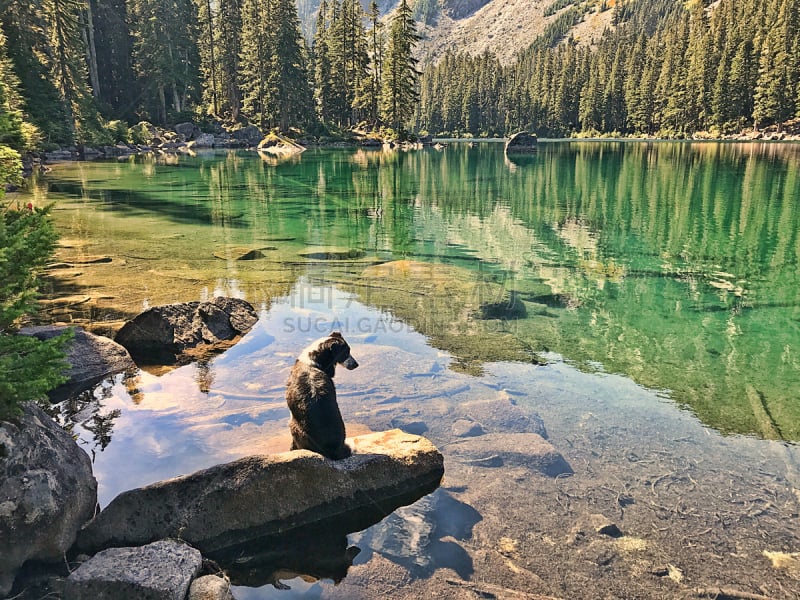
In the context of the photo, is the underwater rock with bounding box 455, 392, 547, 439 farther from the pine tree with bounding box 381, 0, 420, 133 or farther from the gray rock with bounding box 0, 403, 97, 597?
the pine tree with bounding box 381, 0, 420, 133

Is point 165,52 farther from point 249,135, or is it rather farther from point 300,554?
point 300,554

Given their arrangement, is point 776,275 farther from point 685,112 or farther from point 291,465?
point 685,112

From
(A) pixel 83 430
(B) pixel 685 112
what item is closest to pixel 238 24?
(B) pixel 685 112

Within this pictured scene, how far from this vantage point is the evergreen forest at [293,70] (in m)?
52.8

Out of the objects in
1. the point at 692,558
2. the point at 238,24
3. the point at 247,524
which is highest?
the point at 238,24

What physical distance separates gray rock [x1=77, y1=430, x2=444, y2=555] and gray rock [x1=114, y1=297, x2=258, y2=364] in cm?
474

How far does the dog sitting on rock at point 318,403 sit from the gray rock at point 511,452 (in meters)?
→ 1.66

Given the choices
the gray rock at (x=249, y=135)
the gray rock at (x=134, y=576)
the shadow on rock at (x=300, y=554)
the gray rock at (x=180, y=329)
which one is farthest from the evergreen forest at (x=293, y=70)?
the gray rock at (x=134, y=576)

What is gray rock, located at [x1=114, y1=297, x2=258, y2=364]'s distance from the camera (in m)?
9.66

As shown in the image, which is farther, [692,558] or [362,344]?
[362,344]

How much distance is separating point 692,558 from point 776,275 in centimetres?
1346

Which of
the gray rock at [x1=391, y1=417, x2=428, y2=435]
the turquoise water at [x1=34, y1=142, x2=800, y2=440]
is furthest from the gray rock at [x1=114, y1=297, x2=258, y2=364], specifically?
the gray rock at [x1=391, y1=417, x2=428, y2=435]

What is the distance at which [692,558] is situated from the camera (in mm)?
5238

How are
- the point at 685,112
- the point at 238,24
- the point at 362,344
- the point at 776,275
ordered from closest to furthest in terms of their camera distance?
1. the point at 362,344
2. the point at 776,275
3. the point at 238,24
4. the point at 685,112
